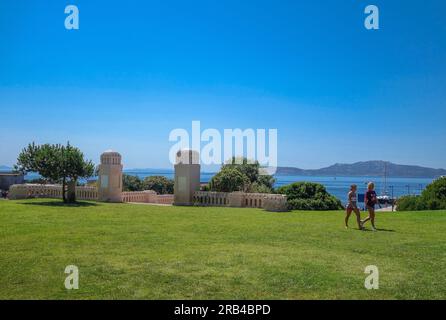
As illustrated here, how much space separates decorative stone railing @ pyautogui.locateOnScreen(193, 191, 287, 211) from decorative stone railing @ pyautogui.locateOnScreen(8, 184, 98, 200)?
8.90 m

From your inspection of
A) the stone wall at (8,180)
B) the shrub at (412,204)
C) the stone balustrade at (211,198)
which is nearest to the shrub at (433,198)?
the shrub at (412,204)

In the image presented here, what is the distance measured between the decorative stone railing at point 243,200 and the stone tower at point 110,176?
6.08 metres

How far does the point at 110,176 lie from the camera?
31.8 meters

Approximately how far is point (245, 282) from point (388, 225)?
10.9 m

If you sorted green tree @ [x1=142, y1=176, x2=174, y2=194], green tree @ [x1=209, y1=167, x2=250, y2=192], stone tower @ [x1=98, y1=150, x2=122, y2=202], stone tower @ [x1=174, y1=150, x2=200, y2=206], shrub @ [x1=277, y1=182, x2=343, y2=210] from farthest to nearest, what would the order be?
green tree @ [x1=142, y1=176, x2=174, y2=194] → green tree @ [x1=209, y1=167, x2=250, y2=192] → stone tower @ [x1=98, y1=150, x2=122, y2=202] → stone tower @ [x1=174, y1=150, x2=200, y2=206] → shrub @ [x1=277, y1=182, x2=343, y2=210]

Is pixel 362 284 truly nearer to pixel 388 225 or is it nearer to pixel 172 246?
pixel 172 246

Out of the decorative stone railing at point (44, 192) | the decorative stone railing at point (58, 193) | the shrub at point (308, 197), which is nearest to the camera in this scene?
the shrub at point (308, 197)

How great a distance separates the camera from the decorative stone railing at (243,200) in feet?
83.3

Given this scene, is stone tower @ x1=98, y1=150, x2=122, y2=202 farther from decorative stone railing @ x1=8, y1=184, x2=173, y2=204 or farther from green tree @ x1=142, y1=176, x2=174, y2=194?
green tree @ x1=142, y1=176, x2=174, y2=194

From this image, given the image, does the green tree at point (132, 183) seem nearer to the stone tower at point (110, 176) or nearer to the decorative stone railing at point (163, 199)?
the decorative stone railing at point (163, 199)

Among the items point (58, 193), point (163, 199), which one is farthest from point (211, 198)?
point (58, 193)

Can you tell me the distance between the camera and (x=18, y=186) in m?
33.9

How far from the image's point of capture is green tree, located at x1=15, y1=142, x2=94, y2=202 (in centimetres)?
2986

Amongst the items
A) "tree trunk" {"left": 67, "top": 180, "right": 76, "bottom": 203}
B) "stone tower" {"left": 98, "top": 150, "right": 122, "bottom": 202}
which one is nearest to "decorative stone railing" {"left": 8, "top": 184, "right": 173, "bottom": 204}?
"stone tower" {"left": 98, "top": 150, "right": 122, "bottom": 202}
